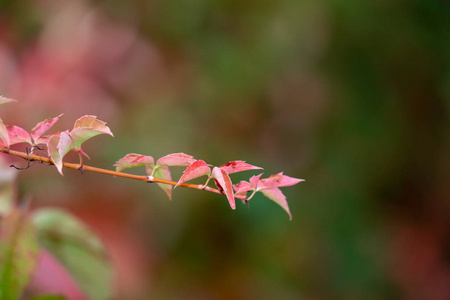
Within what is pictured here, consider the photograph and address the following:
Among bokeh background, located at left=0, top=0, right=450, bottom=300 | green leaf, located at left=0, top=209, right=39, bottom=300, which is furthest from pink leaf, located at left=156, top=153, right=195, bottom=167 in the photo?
bokeh background, located at left=0, top=0, right=450, bottom=300

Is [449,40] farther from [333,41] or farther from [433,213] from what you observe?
[433,213]

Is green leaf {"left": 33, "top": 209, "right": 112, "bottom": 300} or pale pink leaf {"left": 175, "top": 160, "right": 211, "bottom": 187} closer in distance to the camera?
pale pink leaf {"left": 175, "top": 160, "right": 211, "bottom": 187}

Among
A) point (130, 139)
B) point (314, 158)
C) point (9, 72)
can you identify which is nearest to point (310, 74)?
point (314, 158)

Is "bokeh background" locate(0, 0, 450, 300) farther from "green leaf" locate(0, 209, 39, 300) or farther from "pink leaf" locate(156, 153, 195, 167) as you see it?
"pink leaf" locate(156, 153, 195, 167)

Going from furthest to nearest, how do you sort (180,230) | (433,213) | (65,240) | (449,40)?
(433,213)
(449,40)
(180,230)
(65,240)

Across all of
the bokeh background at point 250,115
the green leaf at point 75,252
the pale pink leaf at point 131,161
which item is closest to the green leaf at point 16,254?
the green leaf at point 75,252

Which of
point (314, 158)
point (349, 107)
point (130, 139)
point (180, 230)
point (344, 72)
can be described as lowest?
point (180, 230)

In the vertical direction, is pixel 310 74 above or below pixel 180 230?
above
